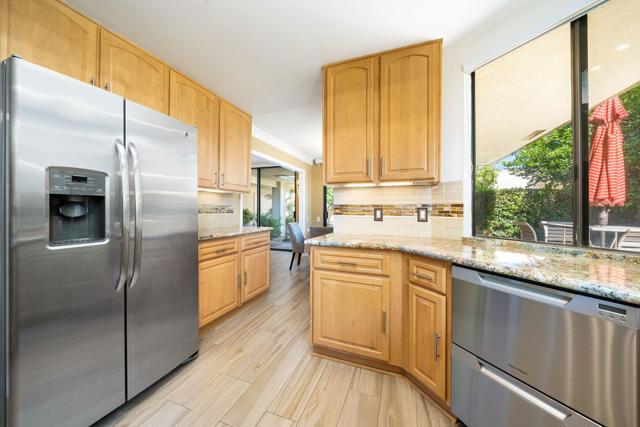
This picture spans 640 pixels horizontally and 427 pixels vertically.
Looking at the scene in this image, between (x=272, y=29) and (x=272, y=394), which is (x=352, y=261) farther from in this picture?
(x=272, y=29)

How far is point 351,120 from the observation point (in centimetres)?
199

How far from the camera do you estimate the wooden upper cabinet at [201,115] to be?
7.02 feet

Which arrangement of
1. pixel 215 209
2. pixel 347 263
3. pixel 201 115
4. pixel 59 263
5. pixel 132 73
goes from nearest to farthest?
pixel 59 263
pixel 347 263
pixel 132 73
pixel 201 115
pixel 215 209

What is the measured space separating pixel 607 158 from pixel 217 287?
9.60 ft

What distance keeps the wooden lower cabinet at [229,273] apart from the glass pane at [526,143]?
229 centimetres

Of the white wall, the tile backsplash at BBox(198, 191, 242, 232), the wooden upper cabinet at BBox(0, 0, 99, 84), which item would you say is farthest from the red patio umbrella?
the tile backsplash at BBox(198, 191, 242, 232)

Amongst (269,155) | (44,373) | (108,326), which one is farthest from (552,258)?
(269,155)

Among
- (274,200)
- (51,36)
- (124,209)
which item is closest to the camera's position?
(124,209)

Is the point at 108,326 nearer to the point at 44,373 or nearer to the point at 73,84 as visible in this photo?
the point at 44,373

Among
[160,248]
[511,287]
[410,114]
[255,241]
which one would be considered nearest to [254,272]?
[255,241]

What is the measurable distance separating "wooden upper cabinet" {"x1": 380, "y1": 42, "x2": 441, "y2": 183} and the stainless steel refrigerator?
1.57 metres

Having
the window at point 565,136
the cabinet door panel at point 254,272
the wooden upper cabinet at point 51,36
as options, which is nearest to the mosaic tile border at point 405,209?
the window at point 565,136

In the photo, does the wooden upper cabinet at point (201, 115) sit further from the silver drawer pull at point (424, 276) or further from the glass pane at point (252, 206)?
the glass pane at point (252, 206)

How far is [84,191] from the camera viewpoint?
1102 mm
